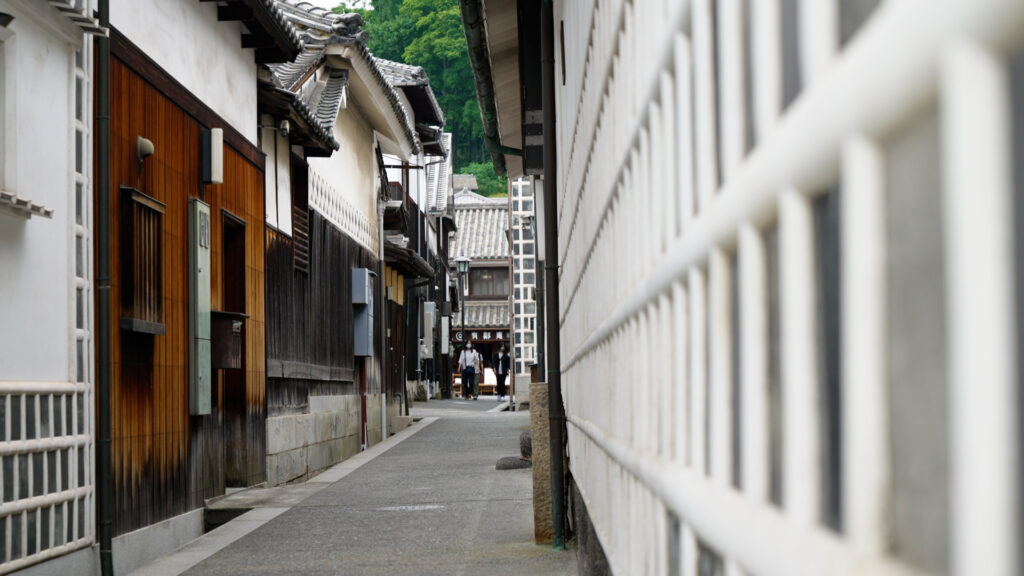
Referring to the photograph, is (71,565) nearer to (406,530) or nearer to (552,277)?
(406,530)

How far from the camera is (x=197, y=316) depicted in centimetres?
1055

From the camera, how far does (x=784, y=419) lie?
1.08 m

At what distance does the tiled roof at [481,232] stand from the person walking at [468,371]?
12.2 metres

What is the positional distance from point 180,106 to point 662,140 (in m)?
8.94

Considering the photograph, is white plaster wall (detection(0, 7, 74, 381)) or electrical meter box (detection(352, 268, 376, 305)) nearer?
white plaster wall (detection(0, 7, 74, 381))

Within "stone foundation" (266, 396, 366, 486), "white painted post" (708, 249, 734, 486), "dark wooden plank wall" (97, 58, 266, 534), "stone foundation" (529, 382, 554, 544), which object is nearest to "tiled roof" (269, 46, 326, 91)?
"stone foundation" (266, 396, 366, 486)

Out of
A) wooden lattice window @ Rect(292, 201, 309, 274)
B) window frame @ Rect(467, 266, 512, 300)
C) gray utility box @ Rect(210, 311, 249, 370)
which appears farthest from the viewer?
window frame @ Rect(467, 266, 512, 300)

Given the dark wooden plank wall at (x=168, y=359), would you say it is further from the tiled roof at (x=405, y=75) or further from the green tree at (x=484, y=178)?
the green tree at (x=484, y=178)

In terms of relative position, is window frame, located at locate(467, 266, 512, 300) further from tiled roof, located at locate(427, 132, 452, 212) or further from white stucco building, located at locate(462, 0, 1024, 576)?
white stucco building, located at locate(462, 0, 1024, 576)

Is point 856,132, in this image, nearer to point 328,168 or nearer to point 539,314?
point 539,314

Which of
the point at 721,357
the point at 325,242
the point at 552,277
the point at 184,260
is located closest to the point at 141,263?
the point at 184,260

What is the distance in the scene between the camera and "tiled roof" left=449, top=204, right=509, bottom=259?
192ft

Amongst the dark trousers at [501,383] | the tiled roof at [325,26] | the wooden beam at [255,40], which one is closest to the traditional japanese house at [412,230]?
the tiled roof at [325,26]

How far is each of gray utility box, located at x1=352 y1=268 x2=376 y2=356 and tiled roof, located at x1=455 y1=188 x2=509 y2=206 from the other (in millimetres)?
39679
